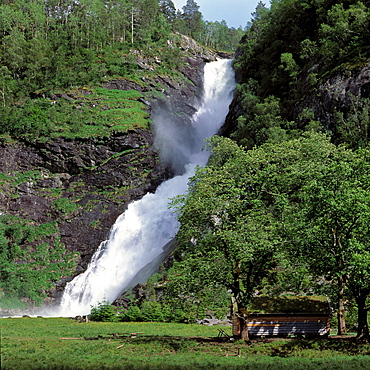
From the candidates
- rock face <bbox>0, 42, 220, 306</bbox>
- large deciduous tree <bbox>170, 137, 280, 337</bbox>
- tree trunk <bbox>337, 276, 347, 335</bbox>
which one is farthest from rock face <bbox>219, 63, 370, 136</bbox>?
rock face <bbox>0, 42, 220, 306</bbox>

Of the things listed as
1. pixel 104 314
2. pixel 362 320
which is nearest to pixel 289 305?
pixel 362 320

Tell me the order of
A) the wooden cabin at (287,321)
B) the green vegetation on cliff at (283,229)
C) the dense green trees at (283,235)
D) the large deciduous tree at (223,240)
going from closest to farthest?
the dense green trees at (283,235) → the green vegetation on cliff at (283,229) → the large deciduous tree at (223,240) → the wooden cabin at (287,321)

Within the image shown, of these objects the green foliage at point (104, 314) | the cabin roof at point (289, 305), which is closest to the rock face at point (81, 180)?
the green foliage at point (104, 314)

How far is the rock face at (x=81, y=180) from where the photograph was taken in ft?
169

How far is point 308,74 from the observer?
1891 inches

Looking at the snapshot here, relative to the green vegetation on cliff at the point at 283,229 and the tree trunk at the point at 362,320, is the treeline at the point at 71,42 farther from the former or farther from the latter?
the tree trunk at the point at 362,320

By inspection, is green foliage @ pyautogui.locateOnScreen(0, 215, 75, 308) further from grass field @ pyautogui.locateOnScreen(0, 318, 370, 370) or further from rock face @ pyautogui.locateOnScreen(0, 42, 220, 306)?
grass field @ pyautogui.locateOnScreen(0, 318, 370, 370)

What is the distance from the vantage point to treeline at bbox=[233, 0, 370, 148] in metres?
39.1

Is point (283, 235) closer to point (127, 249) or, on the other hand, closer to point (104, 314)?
point (104, 314)

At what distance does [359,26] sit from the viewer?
42.9 m

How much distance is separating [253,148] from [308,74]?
22746 millimetres

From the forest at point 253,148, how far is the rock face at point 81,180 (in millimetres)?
2913

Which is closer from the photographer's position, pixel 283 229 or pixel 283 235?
pixel 283 229

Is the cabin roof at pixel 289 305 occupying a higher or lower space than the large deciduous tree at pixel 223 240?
lower
